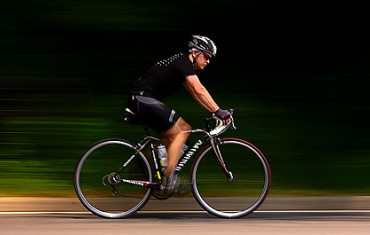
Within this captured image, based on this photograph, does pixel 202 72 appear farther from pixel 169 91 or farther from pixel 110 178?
pixel 110 178

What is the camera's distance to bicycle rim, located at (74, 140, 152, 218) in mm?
6875

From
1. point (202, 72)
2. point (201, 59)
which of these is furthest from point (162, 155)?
point (202, 72)

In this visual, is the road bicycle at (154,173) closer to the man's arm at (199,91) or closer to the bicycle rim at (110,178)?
the bicycle rim at (110,178)

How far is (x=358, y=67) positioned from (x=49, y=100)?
450 cm

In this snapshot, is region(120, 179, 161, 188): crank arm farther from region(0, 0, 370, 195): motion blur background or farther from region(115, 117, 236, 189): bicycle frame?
region(0, 0, 370, 195): motion blur background

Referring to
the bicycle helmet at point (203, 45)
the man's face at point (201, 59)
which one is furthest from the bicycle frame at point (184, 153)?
the bicycle helmet at point (203, 45)

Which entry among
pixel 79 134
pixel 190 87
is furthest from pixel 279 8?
pixel 190 87

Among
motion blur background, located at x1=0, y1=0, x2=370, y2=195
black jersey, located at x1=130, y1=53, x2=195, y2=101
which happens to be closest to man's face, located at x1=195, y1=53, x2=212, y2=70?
black jersey, located at x1=130, y1=53, x2=195, y2=101

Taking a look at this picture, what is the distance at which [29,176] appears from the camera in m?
8.63

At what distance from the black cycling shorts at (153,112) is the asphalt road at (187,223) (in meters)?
0.93

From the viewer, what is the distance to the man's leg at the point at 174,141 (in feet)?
22.1

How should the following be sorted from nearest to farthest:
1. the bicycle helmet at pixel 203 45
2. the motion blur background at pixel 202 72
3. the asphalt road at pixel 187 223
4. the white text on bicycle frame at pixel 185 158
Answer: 1. the asphalt road at pixel 187 223
2. the bicycle helmet at pixel 203 45
3. the white text on bicycle frame at pixel 185 158
4. the motion blur background at pixel 202 72

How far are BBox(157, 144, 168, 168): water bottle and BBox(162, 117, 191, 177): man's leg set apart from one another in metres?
0.03

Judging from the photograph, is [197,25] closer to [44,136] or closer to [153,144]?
[44,136]
